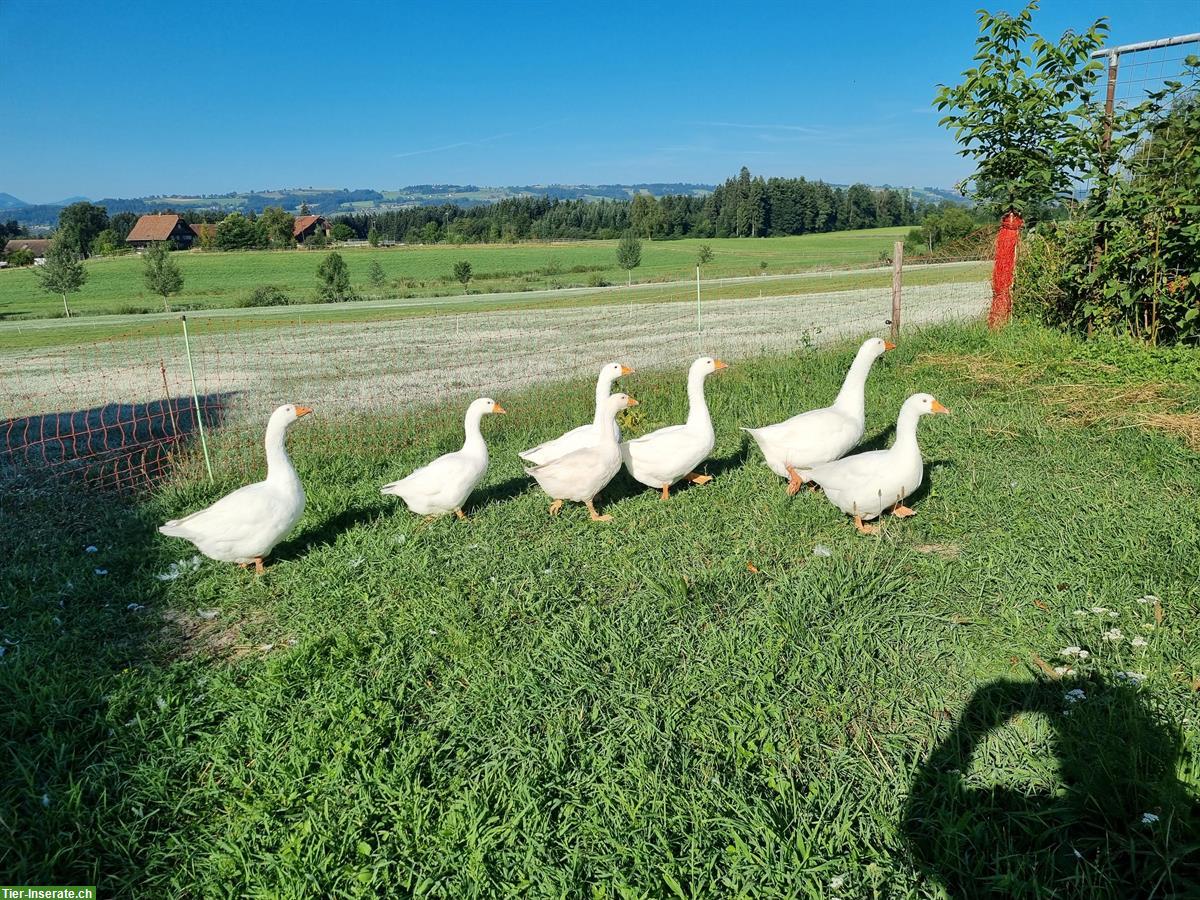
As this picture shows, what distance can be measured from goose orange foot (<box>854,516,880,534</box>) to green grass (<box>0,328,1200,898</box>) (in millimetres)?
113

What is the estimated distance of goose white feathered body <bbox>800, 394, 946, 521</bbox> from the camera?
483 cm

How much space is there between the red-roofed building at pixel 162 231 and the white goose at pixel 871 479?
8681 centimetres

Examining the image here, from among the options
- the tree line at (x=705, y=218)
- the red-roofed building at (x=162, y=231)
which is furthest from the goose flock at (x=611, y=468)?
the red-roofed building at (x=162, y=231)

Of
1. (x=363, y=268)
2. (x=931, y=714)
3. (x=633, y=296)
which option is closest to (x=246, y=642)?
(x=931, y=714)

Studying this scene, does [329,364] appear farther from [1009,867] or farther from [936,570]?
[1009,867]

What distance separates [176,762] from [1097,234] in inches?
425

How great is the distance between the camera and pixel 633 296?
31.5 meters

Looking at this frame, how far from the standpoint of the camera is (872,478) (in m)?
4.84

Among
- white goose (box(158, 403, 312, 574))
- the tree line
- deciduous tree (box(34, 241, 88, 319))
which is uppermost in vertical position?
the tree line

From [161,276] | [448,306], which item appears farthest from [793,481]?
[161,276]

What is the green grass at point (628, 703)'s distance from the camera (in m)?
2.46

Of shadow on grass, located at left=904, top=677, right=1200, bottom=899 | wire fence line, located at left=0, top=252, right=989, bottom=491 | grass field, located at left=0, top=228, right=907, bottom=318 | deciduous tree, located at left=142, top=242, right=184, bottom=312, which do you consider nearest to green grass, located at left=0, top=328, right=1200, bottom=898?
shadow on grass, located at left=904, top=677, right=1200, bottom=899

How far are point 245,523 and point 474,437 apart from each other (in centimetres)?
173

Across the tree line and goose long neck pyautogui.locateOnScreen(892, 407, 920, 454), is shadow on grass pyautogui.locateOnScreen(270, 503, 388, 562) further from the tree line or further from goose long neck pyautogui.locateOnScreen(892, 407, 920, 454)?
the tree line
